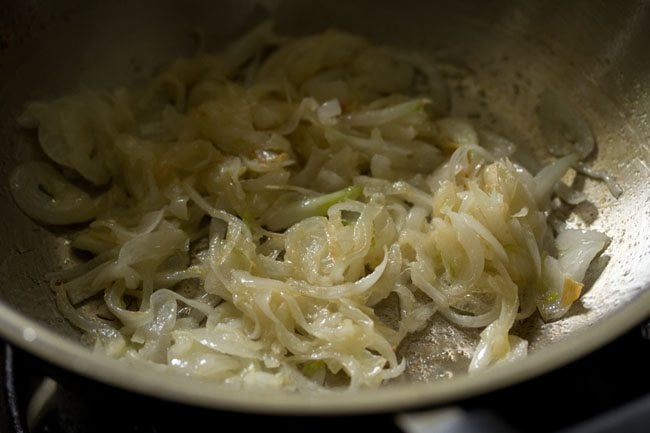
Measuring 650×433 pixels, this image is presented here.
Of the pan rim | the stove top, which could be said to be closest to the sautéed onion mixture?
the stove top

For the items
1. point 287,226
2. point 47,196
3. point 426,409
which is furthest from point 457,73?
point 426,409

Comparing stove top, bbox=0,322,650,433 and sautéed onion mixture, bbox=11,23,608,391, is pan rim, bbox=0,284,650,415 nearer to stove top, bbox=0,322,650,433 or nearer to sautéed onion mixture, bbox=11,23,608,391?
stove top, bbox=0,322,650,433

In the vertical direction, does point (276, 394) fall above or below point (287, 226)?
above

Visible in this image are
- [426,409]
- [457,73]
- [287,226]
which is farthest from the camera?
[457,73]

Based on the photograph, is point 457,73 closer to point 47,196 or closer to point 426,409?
point 47,196

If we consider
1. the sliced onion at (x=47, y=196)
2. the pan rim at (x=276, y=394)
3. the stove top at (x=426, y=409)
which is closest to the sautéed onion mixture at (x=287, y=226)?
the sliced onion at (x=47, y=196)

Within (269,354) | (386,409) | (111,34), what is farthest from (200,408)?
(111,34)
